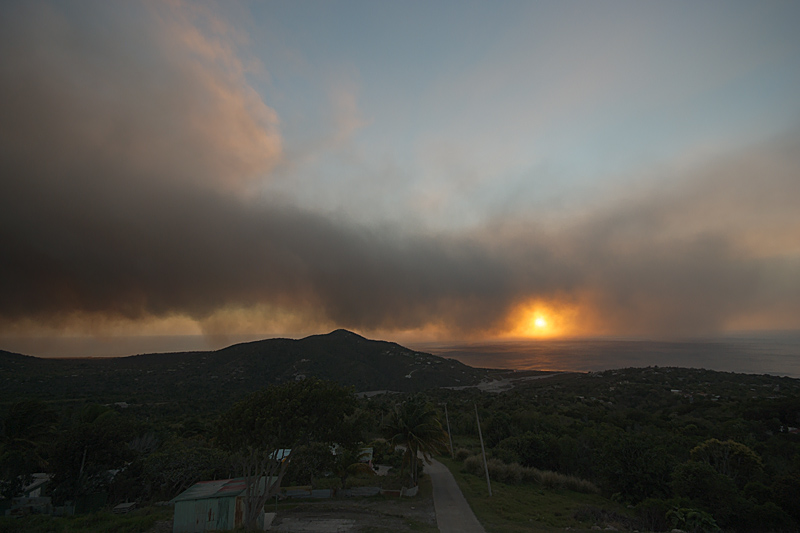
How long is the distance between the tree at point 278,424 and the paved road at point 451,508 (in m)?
7.37

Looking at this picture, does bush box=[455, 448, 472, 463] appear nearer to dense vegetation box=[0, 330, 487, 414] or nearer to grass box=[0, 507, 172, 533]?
grass box=[0, 507, 172, 533]

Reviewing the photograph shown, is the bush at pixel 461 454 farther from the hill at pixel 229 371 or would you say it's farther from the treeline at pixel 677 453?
the hill at pixel 229 371

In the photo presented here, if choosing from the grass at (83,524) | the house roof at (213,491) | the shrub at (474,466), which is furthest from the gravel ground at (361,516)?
the shrub at (474,466)

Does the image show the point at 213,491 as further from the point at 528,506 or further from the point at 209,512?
the point at 528,506

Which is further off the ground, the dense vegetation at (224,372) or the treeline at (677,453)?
the dense vegetation at (224,372)

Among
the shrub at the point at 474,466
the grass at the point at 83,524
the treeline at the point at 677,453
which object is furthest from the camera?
the shrub at the point at 474,466

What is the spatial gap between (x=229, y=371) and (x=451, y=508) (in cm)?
13154

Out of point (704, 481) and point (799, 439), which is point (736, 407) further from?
point (704, 481)

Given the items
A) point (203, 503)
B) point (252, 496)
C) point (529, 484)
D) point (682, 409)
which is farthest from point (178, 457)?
point (682, 409)

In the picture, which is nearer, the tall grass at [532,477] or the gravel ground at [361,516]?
the gravel ground at [361,516]

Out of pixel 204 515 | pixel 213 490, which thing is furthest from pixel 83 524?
pixel 204 515

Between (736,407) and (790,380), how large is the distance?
243ft

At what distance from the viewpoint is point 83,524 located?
65.9 ft

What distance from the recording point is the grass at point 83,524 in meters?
18.0
